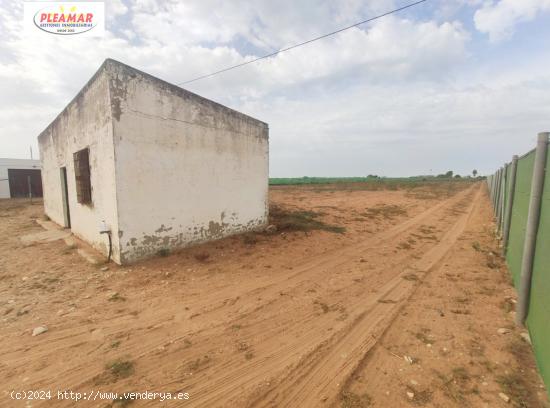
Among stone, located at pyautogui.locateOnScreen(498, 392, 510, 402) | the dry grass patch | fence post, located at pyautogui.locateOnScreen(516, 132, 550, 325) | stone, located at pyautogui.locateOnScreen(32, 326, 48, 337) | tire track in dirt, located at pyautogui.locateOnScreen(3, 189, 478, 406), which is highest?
fence post, located at pyautogui.locateOnScreen(516, 132, 550, 325)

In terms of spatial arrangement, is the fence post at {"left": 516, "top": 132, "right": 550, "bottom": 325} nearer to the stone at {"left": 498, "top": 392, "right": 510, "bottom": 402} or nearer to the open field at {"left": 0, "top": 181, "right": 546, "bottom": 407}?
the open field at {"left": 0, "top": 181, "right": 546, "bottom": 407}

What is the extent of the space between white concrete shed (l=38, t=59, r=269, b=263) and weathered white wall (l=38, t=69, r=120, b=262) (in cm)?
2

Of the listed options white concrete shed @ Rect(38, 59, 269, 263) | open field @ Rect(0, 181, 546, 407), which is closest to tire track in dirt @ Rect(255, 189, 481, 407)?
open field @ Rect(0, 181, 546, 407)

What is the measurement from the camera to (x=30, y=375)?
2219 millimetres

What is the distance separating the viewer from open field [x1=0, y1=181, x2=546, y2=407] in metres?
2.02

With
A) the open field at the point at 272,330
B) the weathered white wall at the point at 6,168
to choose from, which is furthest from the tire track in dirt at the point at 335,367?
the weathered white wall at the point at 6,168

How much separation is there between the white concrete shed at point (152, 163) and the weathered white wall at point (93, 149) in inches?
0.8

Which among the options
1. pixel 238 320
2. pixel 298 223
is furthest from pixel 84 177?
pixel 298 223

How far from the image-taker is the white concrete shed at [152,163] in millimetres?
4680

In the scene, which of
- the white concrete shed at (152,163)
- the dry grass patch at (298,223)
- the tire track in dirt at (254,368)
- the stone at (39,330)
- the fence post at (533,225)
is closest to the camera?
the tire track in dirt at (254,368)

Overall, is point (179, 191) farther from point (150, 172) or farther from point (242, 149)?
point (242, 149)

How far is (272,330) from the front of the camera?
284 cm

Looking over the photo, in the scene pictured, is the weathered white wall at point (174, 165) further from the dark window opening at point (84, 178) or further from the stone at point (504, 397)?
the stone at point (504, 397)

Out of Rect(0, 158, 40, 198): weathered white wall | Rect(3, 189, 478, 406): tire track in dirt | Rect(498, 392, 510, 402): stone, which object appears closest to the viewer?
Rect(498, 392, 510, 402): stone
